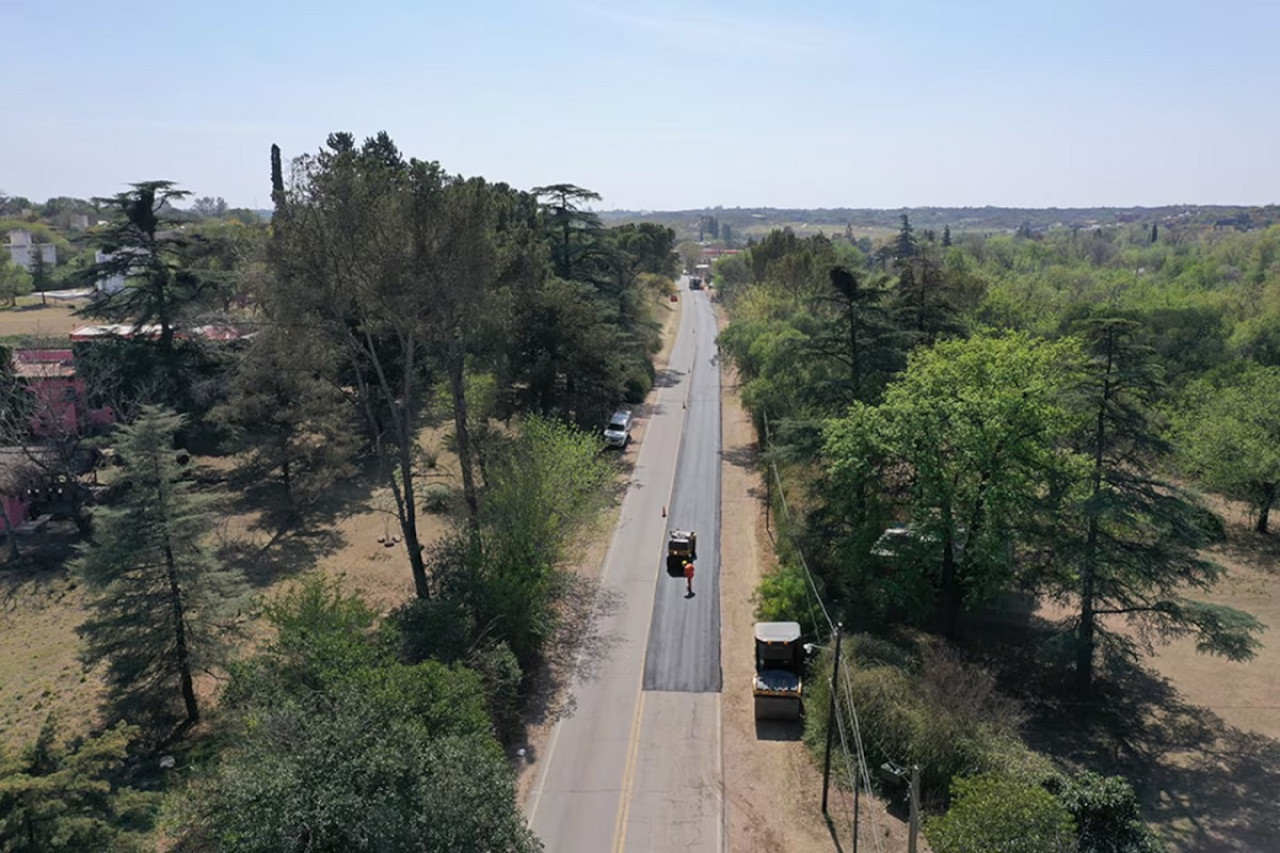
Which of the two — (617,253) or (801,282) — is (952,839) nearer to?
(617,253)

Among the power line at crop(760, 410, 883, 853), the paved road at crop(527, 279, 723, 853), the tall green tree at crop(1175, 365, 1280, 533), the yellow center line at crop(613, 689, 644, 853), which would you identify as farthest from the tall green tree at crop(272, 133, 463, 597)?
the tall green tree at crop(1175, 365, 1280, 533)

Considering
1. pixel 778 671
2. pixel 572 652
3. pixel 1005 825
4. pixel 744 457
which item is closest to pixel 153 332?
pixel 572 652

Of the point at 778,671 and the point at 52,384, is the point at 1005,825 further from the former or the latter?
the point at 52,384

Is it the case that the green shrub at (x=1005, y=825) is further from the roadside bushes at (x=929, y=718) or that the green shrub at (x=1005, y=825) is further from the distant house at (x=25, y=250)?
the distant house at (x=25, y=250)

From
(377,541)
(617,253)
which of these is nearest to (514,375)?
(377,541)

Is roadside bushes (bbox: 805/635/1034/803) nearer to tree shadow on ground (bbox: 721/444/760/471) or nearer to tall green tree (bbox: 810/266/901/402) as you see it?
tall green tree (bbox: 810/266/901/402)
